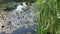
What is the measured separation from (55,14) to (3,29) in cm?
238

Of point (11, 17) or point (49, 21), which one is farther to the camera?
point (11, 17)

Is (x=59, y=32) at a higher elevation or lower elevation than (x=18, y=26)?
higher

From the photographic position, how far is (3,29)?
480 centimetres

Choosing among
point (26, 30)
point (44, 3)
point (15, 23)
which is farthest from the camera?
point (15, 23)

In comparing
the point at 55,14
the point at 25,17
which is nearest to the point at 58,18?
the point at 55,14

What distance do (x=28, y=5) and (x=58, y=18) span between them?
3970 mm

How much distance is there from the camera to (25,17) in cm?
557

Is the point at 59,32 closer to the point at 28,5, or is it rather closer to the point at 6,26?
the point at 6,26

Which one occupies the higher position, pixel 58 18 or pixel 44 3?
pixel 44 3

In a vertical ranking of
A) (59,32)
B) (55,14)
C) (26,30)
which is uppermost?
(55,14)

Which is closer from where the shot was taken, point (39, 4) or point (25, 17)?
point (39, 4)

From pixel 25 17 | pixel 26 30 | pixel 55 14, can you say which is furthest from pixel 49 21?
pixel 25 17

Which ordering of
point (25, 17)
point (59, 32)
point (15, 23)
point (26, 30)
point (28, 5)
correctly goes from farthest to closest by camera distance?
point (28, 5)
point (25, 17)
point (15, 23)
point (26, 30)
point (59, 32)

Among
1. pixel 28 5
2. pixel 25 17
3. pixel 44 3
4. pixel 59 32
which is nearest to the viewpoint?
pixel 59 32
